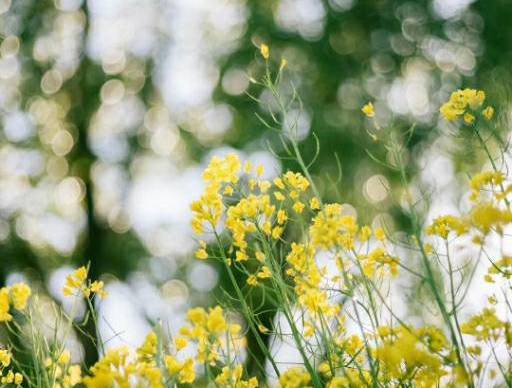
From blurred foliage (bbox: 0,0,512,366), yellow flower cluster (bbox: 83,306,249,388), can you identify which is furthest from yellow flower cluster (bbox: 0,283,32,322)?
blurred foliage (bbox: 0,0,512,366)

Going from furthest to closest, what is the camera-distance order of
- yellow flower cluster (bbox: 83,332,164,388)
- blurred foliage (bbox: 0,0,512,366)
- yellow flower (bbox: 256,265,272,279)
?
blurred foliage (bbox: 0,0,512,366) < yellow flower (bbox: 256,265,272,279) < yellow flower cluster (bbox: 83,332,164,388)

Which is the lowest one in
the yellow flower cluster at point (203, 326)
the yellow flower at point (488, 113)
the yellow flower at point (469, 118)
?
the yellow flower cluster at point (203, 326)

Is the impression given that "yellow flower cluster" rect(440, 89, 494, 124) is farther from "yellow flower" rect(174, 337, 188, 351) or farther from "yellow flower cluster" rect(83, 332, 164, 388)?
"yellow flower cluster" rect(83, 332, 164, 388)

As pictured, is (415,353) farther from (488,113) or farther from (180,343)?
(488,113)

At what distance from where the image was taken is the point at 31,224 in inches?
374

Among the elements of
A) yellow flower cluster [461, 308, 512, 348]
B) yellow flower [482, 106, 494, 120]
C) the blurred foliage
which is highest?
yellow flower [482, 106, 494, 120]

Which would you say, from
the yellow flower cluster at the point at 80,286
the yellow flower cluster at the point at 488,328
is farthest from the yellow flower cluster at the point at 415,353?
the yellow flower cluster at the point at 80,286

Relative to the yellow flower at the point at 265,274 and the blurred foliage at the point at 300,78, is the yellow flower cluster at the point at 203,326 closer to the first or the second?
the yellow flower at the point at 265,274

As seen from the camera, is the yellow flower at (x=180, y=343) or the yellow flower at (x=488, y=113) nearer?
the yellow flower at (x=180, y=343)

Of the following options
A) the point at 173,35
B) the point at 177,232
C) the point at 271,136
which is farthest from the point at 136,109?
the point at 271,136

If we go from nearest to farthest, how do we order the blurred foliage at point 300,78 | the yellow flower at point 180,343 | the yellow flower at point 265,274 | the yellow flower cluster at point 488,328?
the yellow flower cluster at point 488,328, the yellow flower at point 180,343, the yellow flower at point 265,274, the blurred foliage at point 300,78

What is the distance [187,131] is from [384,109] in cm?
310

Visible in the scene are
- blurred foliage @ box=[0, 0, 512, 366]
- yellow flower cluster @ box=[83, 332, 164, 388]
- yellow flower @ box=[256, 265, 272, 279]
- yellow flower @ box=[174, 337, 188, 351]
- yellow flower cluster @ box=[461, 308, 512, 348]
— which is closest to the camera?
yellow flower cluster @ box=[83, 332, 164, 388]

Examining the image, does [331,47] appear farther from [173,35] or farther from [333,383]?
[333,383]
